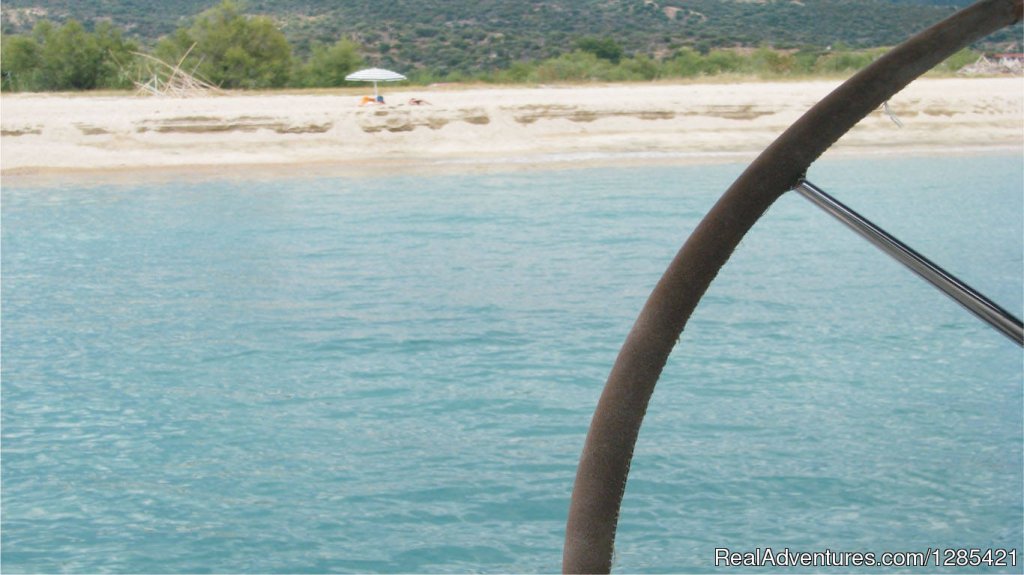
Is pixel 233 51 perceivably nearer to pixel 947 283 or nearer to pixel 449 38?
pixel 449 38

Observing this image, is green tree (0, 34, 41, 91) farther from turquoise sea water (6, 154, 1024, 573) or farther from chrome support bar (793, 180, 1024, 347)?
chrome support bar (793, 180, 1024, 347)

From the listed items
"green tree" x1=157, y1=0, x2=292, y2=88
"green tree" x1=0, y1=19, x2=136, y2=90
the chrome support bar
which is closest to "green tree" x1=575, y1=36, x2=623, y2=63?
"green tree" x1=157, y1=0, x2=292, y2=88

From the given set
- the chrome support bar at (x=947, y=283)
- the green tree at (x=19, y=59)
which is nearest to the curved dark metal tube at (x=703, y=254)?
the chrome support bar at (x=947, y=283)

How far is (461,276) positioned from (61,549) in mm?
4960

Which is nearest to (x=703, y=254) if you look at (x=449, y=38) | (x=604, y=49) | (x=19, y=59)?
(x=19, y=59)

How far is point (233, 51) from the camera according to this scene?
24.7 meters

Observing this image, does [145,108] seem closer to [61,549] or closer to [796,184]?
[61,549]

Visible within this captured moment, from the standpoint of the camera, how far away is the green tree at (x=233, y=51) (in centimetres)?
2442

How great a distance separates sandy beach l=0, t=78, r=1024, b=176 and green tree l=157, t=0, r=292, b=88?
5138 millimetres

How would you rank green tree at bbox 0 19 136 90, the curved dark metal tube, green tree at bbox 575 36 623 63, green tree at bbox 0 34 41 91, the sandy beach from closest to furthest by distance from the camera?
1. the curved dark metal tube
2. the sandy beach
3. green tree at bbox 0 19 136 90
4. green tree at bbox 0 34 41 91
5. green tree at bbox 575 36 623 63

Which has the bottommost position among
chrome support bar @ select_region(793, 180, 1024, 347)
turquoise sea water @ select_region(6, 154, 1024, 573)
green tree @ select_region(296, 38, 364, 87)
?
turquoise sea water @ select_region(6, 154, 1024, 573)

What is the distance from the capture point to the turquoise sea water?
429 cm

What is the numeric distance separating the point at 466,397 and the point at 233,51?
804 inches

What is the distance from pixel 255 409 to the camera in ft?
18.8
